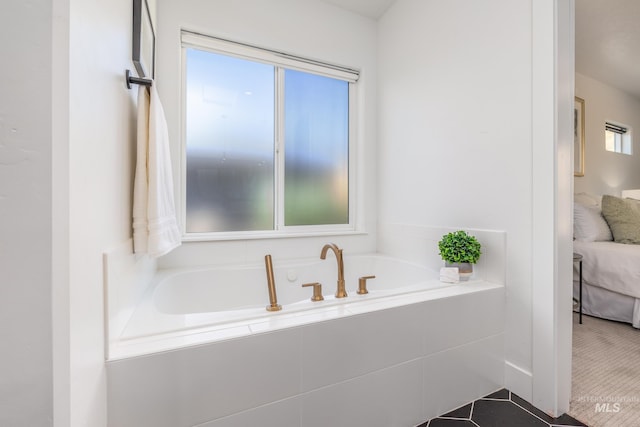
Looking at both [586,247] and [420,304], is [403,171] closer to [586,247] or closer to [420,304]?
[420,304]

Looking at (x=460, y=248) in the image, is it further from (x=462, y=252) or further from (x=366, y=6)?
(x=366, y=6)

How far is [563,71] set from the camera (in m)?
1.36

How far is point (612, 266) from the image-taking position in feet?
7.75

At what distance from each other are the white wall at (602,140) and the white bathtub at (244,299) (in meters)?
2.96

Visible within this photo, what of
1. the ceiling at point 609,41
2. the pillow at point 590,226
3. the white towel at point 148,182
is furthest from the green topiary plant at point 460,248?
the ceiling at point 609,41

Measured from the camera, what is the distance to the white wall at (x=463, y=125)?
1.49 m

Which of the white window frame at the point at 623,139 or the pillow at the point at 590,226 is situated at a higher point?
the white window frame at the point at 623,139

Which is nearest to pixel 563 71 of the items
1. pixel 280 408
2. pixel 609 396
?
pixel 609 396

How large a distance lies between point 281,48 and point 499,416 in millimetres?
2622

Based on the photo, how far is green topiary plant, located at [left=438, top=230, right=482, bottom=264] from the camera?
161 centimetres

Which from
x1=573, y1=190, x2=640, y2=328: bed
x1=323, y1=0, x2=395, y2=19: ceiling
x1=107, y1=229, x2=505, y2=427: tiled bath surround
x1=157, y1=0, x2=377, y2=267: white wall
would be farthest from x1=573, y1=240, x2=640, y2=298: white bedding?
x1=323, y1=0, x2=395, y2=19: ceiling

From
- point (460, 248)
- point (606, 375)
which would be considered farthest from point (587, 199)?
point (460, 248)

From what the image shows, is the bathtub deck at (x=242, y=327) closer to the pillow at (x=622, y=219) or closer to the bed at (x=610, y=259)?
the bed at (x=610, y=259)

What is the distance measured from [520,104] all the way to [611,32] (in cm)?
231
